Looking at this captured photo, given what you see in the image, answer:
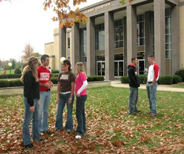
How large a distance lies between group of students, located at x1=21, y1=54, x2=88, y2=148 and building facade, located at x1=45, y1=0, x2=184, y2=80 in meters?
20.2

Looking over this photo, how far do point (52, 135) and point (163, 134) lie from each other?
2.87 metres

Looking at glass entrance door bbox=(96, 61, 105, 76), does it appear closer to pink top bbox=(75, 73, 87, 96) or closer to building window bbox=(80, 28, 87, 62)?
building window bbox=(80, 28, 87, 62)

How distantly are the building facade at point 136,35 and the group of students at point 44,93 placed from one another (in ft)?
66.1

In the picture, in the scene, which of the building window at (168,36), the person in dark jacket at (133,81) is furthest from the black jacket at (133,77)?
the building window at (168,36)

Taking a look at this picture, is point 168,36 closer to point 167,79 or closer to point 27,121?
point 167,79

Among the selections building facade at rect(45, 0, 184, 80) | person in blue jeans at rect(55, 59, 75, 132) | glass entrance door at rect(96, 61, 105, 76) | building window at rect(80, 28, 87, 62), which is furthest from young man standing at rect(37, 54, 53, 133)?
building window at rect(80, 28, 87, 62)

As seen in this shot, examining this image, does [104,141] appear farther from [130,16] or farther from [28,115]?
[130,16]

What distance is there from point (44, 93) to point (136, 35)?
23.4 metres

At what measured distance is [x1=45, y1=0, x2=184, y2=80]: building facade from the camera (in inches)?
955

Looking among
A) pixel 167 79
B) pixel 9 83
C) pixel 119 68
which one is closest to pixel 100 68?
pixel 119 68

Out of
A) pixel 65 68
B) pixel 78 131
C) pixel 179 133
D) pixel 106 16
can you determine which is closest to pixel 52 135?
pixel 78 131

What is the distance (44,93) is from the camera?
5387 mm

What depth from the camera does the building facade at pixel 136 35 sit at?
24250 millimetres

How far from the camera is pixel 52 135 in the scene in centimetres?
548
